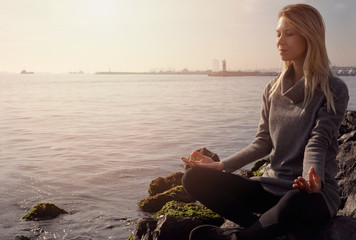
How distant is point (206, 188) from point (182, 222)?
1000mm

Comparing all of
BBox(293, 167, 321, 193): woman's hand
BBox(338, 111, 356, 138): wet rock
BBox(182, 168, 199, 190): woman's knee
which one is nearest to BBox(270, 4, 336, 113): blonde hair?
BBox(293, 167, 321, 193): woman's hand

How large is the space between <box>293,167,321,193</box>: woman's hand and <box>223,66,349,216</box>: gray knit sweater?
0.12 m

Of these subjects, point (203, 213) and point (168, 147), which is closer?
point (203, 213)

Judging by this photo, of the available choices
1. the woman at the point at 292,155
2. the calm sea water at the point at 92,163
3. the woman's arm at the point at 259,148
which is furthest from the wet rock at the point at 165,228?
the calm sea water at the point at 92,163

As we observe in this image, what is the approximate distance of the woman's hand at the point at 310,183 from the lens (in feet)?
9.92

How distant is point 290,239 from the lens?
3.41 metres

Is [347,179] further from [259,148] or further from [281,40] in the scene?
[281,40]

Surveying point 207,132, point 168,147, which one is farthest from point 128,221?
point 207,132

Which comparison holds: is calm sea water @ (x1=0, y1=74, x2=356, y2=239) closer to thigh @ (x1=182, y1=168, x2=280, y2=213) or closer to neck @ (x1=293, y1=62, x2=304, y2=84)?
thigh @ (x1=182, y1=168, x2=280, y2=213)

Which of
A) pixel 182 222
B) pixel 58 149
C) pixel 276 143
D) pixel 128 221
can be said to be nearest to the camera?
pixel 276 143

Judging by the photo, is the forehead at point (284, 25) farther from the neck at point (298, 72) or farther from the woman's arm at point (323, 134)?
the woman's arm at point (323, 134)

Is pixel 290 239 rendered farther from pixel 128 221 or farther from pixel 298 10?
pixel 128 221

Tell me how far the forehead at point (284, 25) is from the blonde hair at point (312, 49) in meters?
0.03

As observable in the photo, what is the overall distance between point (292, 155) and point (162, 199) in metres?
4.31
